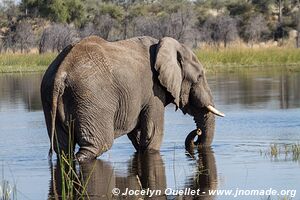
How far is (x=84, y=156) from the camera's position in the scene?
1016 centimetres

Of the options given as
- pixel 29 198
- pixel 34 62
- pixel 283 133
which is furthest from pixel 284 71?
pixel 29 198

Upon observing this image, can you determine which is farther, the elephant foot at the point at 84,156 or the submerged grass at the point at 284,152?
the submerged grass at the point at 284,152

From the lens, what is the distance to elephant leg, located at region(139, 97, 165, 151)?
11.0 metres

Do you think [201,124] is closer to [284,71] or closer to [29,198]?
[29,198]

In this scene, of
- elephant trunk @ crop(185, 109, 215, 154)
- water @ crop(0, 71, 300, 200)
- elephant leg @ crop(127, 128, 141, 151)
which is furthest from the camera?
elephant trunk @ crop(185, 109, 215, 154)

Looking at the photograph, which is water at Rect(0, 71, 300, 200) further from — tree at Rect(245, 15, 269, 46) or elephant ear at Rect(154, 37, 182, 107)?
tree at Rect(245, 15, 269, 46)

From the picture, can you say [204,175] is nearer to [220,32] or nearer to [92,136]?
[92,136]

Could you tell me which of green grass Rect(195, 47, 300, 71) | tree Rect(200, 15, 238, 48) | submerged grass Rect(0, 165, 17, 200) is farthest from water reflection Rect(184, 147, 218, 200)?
tree Rect(200, 15, 238, 48)

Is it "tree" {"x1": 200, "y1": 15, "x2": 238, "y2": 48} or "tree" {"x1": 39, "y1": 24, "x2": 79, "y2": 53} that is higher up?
"tree" {"x1": 39, "y1": 24, "x2": 79, "y2": 53}

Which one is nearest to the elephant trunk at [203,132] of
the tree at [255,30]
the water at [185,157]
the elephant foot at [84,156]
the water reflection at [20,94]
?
the water at [185,157]

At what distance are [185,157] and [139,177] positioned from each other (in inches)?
60.3

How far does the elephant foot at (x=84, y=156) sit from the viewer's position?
10.1 metres

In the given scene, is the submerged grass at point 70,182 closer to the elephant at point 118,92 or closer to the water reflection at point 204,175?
the elephant at point 118,92

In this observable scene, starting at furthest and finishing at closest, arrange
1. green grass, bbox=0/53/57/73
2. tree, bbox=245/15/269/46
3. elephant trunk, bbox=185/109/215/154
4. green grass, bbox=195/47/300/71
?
1. tree, bbox=245/15/269/46
2. green grass, bbox=0/53/57/73
3. green grass, bbox=195/47/300/71
4. elephant trunk, bbox=185/109/215/154
